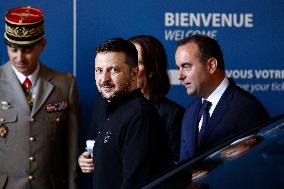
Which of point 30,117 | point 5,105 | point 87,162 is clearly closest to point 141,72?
point 30,117

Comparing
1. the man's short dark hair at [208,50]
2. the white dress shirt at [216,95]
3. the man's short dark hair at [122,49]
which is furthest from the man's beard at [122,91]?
the man's short dark hair at [208,50]

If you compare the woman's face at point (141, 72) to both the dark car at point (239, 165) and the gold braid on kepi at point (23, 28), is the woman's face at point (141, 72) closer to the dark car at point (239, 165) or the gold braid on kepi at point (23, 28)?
the gold braid on kepi at point (23, 28)

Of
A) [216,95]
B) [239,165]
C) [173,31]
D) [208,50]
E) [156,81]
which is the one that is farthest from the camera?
[173,31]

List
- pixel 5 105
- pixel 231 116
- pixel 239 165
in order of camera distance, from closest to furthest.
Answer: pixel 239 165 < pixel 231 116 < pixel 5 105

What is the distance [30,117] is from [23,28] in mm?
508

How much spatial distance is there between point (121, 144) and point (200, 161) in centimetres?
34

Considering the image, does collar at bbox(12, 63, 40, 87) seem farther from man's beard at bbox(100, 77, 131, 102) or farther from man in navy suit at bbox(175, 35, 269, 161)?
man's beard at bbox(100, 77, 131, 102)

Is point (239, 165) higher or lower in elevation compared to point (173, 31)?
lower

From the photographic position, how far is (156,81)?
4.98m

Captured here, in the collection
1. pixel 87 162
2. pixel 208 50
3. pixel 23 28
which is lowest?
pixel 87 162

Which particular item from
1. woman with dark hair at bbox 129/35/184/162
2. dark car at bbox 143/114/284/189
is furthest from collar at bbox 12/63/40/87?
dark car at bbox 143/114/284/189

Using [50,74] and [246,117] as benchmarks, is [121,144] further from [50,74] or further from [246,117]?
[50,74]

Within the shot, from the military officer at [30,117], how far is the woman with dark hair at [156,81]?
1.59 feet

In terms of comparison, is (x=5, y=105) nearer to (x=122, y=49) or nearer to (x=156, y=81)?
(x=156, y=81)
